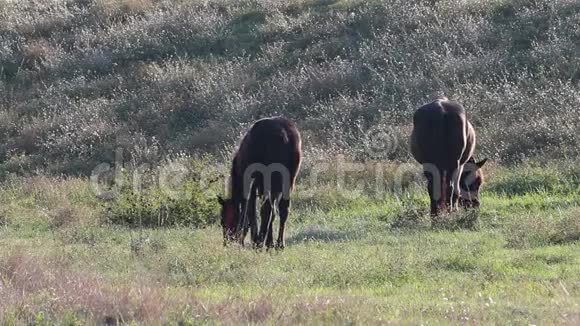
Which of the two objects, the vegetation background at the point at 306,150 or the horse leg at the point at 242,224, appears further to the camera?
the horse leg at the point at 242,224

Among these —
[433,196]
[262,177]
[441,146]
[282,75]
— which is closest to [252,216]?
[262,177]

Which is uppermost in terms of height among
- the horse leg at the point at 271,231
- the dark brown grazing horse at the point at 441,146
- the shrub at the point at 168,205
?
the dark brown grazing horse at the point at 441,146

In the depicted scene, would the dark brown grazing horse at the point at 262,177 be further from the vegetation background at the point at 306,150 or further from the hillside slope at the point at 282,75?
the hillside slope at the point at 282,75

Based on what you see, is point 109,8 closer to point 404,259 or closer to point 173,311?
point 404,259

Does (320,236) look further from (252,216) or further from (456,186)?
(456,186)

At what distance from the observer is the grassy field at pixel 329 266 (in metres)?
8.49

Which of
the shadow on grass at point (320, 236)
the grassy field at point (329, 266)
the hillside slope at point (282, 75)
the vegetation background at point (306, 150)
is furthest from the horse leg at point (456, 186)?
the hillside slope at point (282, 75)

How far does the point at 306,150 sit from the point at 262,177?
8.43 meters

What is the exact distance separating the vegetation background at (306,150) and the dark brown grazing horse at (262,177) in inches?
24.4

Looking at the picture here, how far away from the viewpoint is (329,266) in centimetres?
1109

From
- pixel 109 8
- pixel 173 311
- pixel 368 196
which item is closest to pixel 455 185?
pixel 368 196

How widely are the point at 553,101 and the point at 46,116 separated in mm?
12922

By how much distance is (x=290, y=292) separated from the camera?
975 centimetres

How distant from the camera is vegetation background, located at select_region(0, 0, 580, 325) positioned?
9.37m
